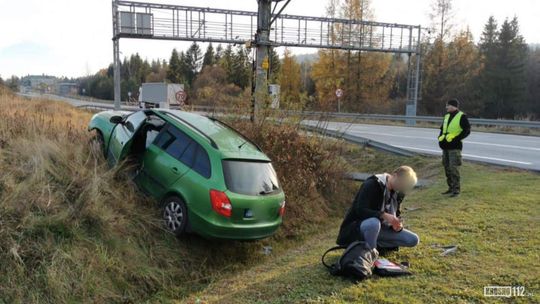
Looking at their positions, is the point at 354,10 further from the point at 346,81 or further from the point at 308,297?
the point at 308,297

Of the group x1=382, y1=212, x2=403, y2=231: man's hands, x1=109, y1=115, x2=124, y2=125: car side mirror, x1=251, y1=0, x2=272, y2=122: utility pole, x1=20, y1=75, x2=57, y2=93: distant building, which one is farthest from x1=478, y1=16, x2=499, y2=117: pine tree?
x1=382, y1=212, x2=403, y2=231: man's hands

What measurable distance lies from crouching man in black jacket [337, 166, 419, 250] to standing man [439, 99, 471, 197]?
12.4 ft

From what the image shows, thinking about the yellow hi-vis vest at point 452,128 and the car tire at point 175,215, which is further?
the yellow hi-vis vest at point 452,128

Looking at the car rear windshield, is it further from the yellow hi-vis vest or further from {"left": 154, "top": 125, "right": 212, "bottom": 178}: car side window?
the yellow hi-vis vest

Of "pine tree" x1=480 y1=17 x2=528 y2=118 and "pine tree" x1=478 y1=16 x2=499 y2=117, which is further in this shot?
"pine tree" x1=480 y1=17 x2=528 y2=118

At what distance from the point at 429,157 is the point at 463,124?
14.6ft

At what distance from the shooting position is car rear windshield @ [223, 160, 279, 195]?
584 cm

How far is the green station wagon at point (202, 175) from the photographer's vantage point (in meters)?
5.74

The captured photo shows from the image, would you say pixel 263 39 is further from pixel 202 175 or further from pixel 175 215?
pixel 175 215

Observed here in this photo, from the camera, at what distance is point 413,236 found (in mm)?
5262

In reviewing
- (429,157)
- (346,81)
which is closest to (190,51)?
(346,81)

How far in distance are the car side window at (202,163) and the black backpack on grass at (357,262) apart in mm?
2153

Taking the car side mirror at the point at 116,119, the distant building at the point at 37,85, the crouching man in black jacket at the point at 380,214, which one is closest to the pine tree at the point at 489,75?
the distant building at the point at 37,85

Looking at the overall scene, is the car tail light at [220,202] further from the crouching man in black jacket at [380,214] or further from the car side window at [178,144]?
the crouching man in black jacket at [380,214]
